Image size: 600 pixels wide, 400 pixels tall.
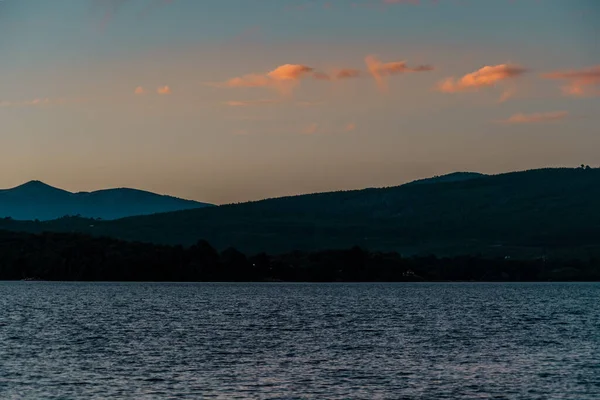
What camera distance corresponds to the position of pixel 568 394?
67.9 metres

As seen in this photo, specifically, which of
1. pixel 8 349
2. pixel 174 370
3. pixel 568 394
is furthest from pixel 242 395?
pixel 8 349

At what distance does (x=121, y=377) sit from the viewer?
241 ft

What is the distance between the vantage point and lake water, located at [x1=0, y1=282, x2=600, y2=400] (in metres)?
68.4

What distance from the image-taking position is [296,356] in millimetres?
89500

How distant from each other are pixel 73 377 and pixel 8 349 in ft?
74.4

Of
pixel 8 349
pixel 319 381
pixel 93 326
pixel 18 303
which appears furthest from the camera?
pixel 18 303

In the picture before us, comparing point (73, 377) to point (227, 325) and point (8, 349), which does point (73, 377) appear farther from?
point (227, 325)

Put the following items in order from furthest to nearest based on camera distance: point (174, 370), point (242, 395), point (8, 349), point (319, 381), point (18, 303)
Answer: point (18, 303) < point (8, 349) < point (174, 370) < point (319, 381) < point (242, 395)

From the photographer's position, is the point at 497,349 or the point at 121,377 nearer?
the point at 121,377

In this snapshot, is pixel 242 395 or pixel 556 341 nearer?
pixel 242 395

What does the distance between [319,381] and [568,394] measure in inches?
729

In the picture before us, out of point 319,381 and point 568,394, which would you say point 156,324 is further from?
point 568,394

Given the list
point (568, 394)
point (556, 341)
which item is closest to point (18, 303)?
point (556, 341)

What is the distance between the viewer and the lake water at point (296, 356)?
6838 centimetres
